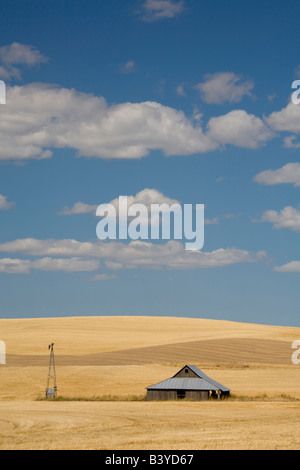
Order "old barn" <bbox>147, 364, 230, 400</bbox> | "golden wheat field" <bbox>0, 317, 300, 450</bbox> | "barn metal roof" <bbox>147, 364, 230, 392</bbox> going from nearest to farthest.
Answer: "golden wheat field" <bbox>0, 317, 300, 450</bbox>
"old barn" <bbox>147, 364, 230, 400</bbox>
"barn metal roof" <bbox>147, 364, 230, 392</bbox>

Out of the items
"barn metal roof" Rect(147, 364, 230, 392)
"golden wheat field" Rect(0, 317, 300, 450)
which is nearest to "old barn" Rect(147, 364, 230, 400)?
"barn metal roof" Rect(147, 364, 230, 392)

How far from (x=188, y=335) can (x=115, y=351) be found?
20.5m

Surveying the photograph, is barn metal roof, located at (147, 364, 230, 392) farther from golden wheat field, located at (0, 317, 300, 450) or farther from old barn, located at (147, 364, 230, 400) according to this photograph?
golden wheat field, located at (0, 317, 300, 450)

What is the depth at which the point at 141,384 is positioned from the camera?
6931 centimetres

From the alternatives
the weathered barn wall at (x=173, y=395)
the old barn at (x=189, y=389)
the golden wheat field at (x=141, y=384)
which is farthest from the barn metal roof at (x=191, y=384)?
the golden wheat field at (x=141, y=384)

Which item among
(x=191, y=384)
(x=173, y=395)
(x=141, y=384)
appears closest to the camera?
(x=173, y=395)

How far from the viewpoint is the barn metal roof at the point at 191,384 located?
64.5 m

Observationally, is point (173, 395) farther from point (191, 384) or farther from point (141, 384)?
point (141, 384)

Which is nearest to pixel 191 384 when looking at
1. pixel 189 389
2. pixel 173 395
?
pixel 189 389

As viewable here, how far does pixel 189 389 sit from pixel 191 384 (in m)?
0.79

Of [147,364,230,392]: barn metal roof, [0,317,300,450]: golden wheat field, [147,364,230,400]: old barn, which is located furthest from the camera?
[147,364,230,392]: barn metal roof

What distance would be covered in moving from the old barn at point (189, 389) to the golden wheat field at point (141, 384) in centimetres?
158

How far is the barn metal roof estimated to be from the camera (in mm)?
64500

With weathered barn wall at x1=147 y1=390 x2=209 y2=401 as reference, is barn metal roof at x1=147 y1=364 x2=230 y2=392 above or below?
above
